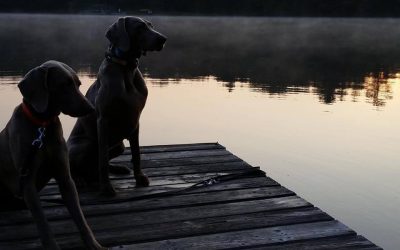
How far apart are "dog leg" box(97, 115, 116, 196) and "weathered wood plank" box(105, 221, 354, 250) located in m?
1.02

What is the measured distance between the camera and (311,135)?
1078cm

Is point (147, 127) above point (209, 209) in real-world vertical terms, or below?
below

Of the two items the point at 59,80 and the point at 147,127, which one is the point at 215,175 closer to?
the point at 59,80

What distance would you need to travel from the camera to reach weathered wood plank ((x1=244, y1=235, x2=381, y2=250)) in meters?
3.86

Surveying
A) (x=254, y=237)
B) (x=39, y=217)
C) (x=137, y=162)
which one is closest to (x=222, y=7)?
(x=137, y=162)

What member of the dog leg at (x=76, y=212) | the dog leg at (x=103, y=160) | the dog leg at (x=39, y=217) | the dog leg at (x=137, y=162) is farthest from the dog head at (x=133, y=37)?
the dog leg at (x=39, y=217)

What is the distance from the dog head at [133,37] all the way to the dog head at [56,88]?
102 cm

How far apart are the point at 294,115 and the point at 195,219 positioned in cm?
868

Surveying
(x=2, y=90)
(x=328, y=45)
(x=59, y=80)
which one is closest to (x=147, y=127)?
(x=2, y=90)

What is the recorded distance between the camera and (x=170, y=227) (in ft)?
13.6

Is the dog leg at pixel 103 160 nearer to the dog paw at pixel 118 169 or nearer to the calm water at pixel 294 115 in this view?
the dog paw at pixel 118 169

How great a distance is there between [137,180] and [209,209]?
2.91 ft

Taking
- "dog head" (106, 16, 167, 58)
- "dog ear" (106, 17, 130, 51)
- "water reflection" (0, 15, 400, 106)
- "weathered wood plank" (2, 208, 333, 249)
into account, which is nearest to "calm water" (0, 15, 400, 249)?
"water reflection" (0, 15, 400, 106)

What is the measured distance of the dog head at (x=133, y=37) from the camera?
15.1 ft
